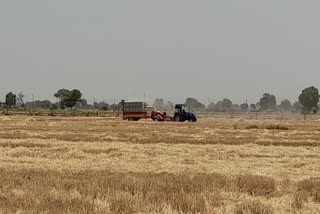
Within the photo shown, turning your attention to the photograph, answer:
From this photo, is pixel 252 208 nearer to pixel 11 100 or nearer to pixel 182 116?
pixel 182 116

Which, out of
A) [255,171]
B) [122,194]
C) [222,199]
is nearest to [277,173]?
[255,171]

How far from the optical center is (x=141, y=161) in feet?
62.5

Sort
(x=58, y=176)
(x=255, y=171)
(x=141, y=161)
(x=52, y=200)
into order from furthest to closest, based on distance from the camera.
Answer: (x=141, y=161), (x=255, y=171), (x=58, y=176), (x=52, y=200)

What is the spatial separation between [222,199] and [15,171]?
6880 mm

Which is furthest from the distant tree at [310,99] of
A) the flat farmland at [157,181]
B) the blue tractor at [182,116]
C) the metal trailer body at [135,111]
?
the flat farmland at [157,181]

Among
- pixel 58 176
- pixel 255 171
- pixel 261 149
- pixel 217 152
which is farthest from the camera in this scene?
pixel 261 149

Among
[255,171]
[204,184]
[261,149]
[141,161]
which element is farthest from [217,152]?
[204,184]

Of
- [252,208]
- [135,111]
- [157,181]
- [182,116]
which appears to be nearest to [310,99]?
[135,111]

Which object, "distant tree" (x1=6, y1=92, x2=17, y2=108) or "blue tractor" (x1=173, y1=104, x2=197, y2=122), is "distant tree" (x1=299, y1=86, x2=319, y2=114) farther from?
"blue tractor" (x1=173, y1=104, x2=197, y2=122)

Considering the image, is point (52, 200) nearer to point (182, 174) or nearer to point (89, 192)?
point (89, 192)

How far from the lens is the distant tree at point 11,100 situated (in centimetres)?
14638

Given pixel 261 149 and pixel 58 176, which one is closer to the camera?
pixel 58 176

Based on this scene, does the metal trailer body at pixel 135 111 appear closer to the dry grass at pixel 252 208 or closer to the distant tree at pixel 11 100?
the dry grass at pixel 252 208

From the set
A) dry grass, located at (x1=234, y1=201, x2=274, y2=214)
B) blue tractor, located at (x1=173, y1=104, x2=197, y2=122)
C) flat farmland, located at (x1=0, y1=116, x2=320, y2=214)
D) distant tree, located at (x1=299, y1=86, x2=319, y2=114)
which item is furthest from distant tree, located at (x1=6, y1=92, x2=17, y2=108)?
dry grass, located at (x1=234, y1=201, x2=274, y2=214)
